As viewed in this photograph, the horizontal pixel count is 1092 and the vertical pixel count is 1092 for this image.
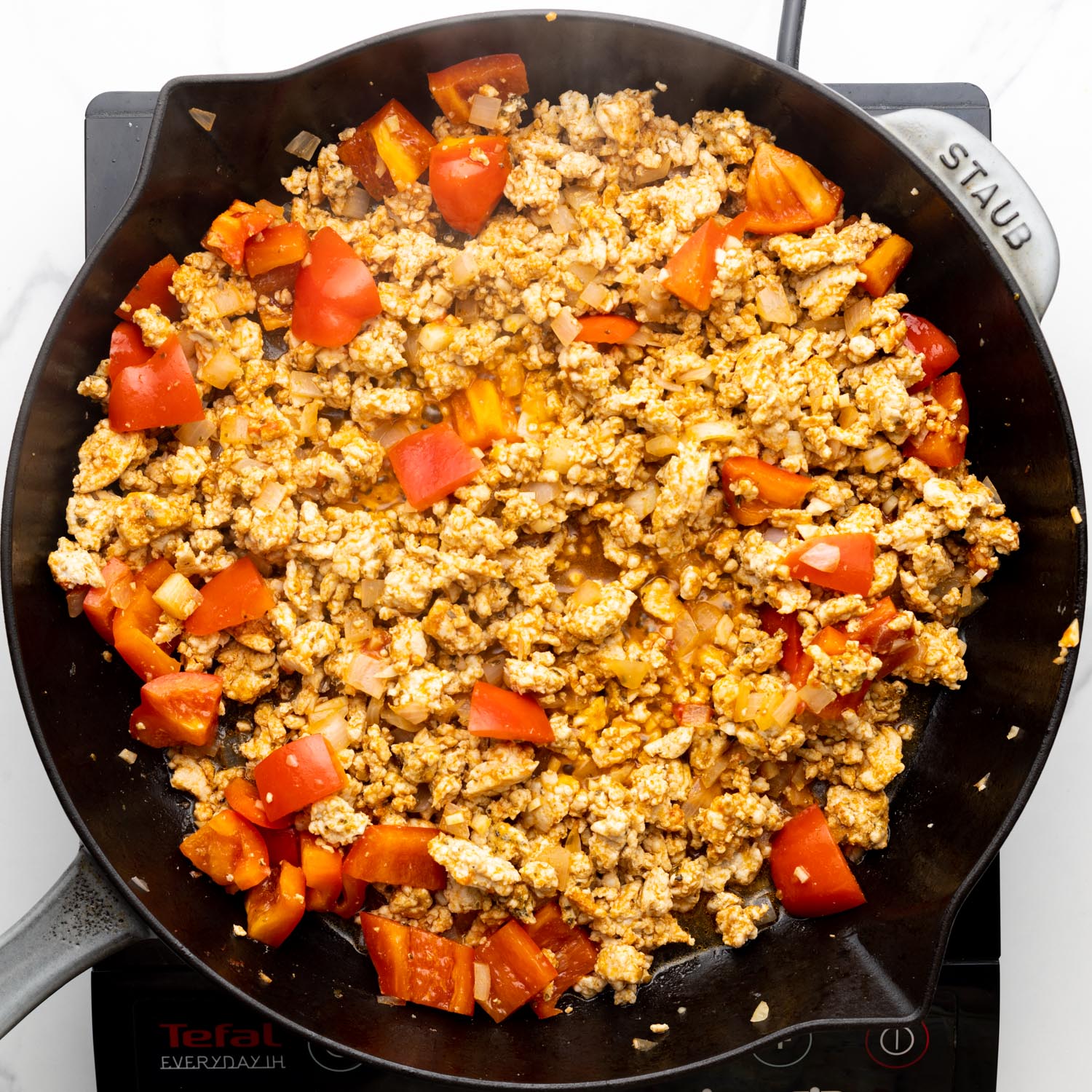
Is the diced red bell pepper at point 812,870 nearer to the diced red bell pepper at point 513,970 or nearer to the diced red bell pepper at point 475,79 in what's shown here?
the diced red bell pepper at point 513,970

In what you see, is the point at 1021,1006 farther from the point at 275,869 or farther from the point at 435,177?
the point at 435,177

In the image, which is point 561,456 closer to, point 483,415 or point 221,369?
point 483,415

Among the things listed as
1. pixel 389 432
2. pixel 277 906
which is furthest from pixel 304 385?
pixel 277 906

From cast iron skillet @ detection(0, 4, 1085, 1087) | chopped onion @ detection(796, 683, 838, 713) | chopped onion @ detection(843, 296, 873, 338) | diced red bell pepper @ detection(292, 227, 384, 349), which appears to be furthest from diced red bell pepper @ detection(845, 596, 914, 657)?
diced red bell pepper @ detection(292, 227, 384, 349)

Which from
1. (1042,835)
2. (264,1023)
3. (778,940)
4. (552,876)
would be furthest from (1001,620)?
(264,1023)

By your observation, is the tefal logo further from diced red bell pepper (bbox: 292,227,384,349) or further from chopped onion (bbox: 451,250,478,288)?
chopped onion (bbox: 451,250,478,288)

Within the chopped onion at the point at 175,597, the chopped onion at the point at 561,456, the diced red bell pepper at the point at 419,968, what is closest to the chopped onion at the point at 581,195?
the chopped onion at the point at 561,456
